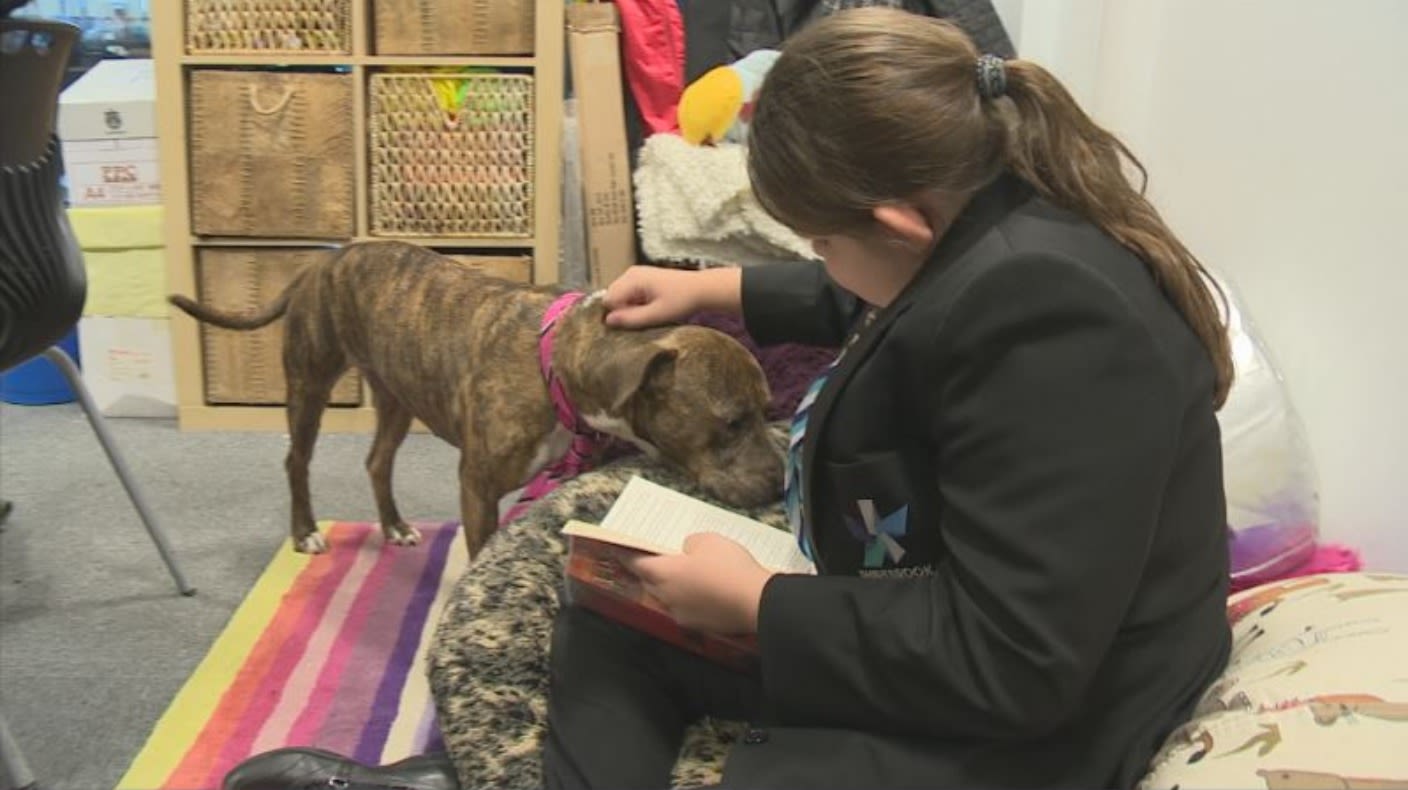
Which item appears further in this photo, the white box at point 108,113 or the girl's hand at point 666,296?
the white box at point 108,113

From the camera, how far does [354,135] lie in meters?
3.26

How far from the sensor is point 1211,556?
3.75ft

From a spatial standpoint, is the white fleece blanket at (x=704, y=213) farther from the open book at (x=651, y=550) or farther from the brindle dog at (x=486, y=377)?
the open book at (x=651, y=550)

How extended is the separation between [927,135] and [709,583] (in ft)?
1.56

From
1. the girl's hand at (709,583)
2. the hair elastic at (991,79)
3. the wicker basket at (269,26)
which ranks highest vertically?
the hair elastic at (991,79)

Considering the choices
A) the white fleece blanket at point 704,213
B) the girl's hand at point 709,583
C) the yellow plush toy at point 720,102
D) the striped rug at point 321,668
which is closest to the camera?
the girl's hand at point 709,583

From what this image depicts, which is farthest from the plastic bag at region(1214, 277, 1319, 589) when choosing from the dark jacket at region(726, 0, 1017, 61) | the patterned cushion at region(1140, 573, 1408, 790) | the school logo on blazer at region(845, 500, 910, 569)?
the dark jacket at region(726, 0, 1017, 61)

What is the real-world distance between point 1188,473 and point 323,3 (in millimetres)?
2800

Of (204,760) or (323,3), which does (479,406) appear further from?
(323,3)

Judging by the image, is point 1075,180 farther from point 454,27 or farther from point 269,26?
point 269,26

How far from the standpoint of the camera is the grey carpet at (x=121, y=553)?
6.75 feet

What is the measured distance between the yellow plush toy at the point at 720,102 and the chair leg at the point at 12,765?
1.92 meters

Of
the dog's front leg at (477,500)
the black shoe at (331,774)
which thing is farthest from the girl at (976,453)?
the dog's front leg at (477,500)

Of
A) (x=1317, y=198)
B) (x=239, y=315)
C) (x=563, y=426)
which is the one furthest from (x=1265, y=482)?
(x=239, y=315)
